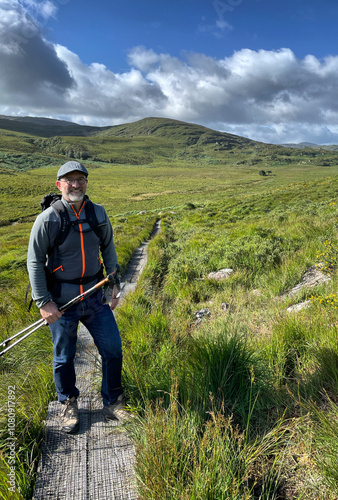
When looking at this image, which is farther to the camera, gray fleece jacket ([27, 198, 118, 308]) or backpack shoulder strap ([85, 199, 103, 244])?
backpack shoulder strap ([85, 199, 103, 244])

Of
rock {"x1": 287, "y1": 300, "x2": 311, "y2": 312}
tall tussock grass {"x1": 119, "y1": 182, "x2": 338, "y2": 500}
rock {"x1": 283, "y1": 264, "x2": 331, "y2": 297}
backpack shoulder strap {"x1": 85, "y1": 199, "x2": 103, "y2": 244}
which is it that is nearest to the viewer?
tall tussock grass {"x1": 119, "y1": 182, "x2": 338, "y2": 500}

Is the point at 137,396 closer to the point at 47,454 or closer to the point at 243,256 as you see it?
the point at 47,454

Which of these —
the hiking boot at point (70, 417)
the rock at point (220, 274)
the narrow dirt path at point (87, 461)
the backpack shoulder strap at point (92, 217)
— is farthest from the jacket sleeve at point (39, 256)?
the rock at point (220, 274)

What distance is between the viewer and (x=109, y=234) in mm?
2938

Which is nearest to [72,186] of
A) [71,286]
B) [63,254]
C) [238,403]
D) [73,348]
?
[63,254]

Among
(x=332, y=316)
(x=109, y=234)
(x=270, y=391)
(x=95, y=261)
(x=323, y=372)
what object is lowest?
(x=270, y=391)

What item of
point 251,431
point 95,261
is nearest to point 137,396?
point 251,431

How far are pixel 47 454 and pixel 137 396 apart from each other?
2.91 ft

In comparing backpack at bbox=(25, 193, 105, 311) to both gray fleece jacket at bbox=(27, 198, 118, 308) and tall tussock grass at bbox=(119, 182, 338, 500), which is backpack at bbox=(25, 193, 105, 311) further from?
tall tussock grass at bbox=(119, 182, 338, 500)

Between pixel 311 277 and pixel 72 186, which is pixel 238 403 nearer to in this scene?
pixel 72 186

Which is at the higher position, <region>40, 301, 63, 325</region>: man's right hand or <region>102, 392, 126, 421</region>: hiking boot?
<region>40, 301, 63, 325</region>: man's right hand

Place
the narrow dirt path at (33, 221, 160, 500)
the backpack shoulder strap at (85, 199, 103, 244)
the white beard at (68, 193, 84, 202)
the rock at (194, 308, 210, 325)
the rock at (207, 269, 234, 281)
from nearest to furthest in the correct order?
the narrow dirt path at (33, 221, 160, 500) < the white beard at (68, 193, 84, 202) < the backpack shoulder strap at (85, 199, 103, 244) < the rock at (194, 308, 210, 325) < the rock at (207, 269, 234, 281)

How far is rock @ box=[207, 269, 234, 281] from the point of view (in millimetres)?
7047

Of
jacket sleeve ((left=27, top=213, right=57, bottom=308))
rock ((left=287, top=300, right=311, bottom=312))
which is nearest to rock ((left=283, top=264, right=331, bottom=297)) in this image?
rock ((left=287, top=300, right=311, bottom=312))
